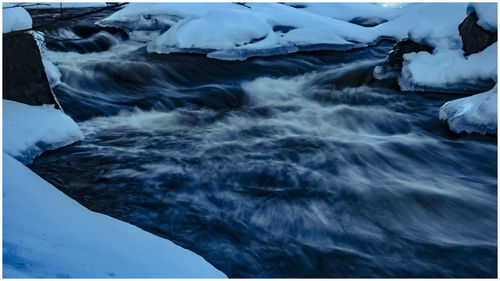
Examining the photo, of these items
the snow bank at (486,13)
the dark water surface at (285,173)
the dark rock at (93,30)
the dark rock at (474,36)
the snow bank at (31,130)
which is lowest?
the dark rock at (93,30)

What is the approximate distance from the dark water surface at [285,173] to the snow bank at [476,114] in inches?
6.2

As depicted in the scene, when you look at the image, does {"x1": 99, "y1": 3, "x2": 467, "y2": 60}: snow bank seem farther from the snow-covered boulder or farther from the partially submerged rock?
the snow-covered boulder

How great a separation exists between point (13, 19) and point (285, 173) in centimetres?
284

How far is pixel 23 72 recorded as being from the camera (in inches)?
166

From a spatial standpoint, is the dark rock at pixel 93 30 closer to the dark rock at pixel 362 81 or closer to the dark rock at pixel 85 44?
the dark rock at pixel 85 44

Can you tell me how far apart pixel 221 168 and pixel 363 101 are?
137 inches

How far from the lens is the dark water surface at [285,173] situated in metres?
3.11

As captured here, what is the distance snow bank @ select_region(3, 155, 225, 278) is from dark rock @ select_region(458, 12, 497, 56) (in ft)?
21.3

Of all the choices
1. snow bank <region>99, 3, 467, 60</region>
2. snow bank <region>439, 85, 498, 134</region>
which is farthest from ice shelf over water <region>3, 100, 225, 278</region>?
snow bank <region>99, 3, 467, 60</region>

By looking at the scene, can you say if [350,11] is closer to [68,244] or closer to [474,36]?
[474,36]

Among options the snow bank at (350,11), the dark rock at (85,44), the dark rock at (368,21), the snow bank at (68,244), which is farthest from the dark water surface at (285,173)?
the snow bank at (350,11)

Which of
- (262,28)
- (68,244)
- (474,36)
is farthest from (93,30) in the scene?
(68,244)

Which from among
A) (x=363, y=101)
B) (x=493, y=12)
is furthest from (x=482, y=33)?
(x=363, y=101)

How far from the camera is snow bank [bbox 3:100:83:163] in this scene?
369 centimetres
